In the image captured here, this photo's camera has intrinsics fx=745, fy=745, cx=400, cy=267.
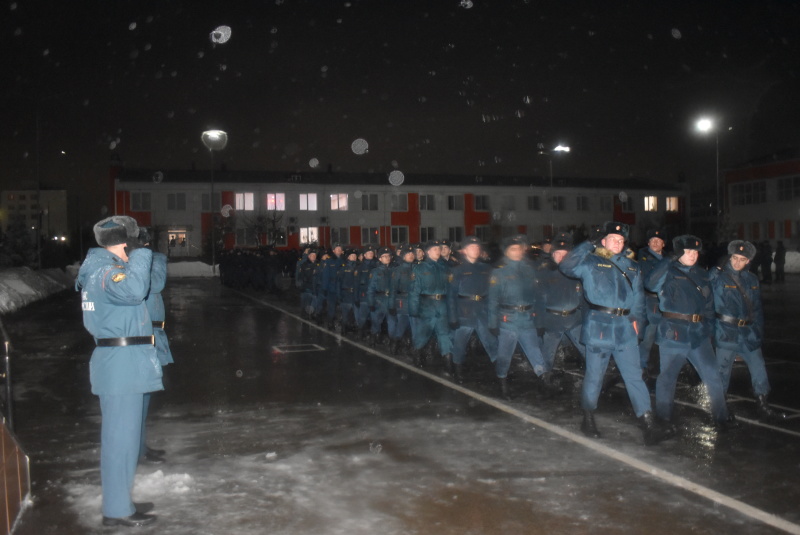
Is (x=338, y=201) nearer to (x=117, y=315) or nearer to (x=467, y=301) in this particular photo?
(x=467, y=301)

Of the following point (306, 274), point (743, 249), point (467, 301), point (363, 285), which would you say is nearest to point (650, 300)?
point (743, 249)

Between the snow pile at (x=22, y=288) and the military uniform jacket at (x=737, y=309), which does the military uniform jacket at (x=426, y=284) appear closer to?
the military uniform jacket at (x=737, y=309)

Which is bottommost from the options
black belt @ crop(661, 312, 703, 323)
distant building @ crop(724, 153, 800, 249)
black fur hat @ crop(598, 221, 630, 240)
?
black belt @ crop(661, 312, 703, 323)

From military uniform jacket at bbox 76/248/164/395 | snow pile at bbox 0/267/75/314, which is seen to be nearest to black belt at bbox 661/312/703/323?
military uniform jacket at bbox 76/248/164/395

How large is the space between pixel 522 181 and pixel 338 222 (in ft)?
59.1

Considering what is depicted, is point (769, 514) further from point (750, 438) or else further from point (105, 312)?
point (105, 312)

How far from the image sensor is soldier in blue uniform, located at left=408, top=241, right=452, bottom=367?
11055 mm

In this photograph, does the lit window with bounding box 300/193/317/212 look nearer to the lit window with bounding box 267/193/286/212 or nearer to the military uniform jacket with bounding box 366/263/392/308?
the lit window with bounding box 267/193/286/212

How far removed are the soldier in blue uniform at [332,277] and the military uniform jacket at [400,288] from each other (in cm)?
428

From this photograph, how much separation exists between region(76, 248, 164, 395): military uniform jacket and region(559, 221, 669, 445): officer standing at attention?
3831 millimetres

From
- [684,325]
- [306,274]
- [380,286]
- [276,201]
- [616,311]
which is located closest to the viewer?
[616,311]

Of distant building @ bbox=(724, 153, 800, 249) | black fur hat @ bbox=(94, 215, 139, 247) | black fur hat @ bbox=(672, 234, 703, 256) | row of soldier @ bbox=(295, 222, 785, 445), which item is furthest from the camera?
distant building @ bbox=(724, 153, 800, 249)

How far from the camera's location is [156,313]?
7.00 m

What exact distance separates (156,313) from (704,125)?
26771 millimetres
